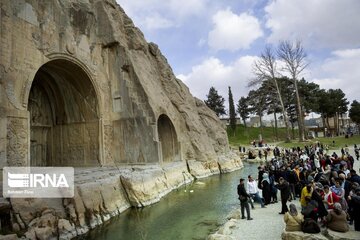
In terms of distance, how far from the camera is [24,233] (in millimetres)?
10094

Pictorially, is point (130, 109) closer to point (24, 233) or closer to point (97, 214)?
point (97, 214)

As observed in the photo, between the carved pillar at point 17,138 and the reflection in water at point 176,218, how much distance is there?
5117mm

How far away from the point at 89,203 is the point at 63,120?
12.1 metres

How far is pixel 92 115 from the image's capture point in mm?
22797

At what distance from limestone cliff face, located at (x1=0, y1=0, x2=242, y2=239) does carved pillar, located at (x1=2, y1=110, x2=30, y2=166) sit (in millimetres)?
46

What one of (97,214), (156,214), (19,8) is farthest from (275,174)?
(19,8)

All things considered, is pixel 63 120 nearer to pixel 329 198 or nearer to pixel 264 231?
pixel 264 231

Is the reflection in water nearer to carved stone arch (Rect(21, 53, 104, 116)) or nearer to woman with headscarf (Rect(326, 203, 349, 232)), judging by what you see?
woman with headscarf (Rect(326, 203, 349, 232))

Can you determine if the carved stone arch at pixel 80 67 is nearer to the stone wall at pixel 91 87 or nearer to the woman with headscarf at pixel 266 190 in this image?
the stone wall at pixel 91 87

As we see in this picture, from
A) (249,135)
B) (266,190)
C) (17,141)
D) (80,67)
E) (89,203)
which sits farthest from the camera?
(249,135)

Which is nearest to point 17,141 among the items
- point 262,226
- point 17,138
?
point 17,138

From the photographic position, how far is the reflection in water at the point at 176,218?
11812 mm

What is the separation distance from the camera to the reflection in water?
11812mm

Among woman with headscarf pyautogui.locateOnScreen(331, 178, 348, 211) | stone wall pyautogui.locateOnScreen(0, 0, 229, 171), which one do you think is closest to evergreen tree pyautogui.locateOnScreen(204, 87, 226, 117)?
stone wall pyautogui.locateOnScreen(0, 0, 229, 171)
